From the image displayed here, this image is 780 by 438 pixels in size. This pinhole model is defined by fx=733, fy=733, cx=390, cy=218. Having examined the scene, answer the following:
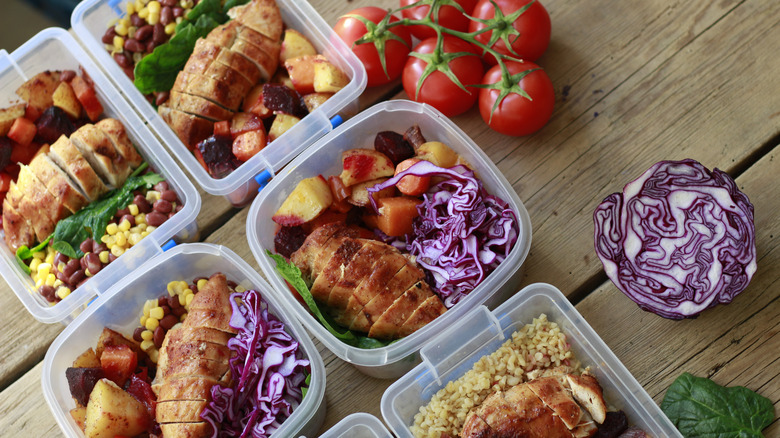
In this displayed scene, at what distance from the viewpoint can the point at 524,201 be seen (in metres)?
2.63

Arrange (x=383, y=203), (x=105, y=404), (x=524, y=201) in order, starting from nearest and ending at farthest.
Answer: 1. (x=105, y=404)
2. (x=383, y=203)
3. (x=524, y=201)

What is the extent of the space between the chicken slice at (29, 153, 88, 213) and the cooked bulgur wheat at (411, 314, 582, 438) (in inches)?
56.8

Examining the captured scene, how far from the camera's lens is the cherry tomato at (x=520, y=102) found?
251 cm

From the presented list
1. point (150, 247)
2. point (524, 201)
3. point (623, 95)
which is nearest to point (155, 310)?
point (150, 247)

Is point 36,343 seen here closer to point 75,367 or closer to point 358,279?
point 75,367

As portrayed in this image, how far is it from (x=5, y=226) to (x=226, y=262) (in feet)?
2.80

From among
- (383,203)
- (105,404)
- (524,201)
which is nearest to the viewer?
(105,404)

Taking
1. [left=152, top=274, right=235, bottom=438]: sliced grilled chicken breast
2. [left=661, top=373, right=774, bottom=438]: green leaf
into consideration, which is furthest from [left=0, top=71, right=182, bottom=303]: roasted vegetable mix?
[left=661, top=373, right=774, bottom=438]: green leaf

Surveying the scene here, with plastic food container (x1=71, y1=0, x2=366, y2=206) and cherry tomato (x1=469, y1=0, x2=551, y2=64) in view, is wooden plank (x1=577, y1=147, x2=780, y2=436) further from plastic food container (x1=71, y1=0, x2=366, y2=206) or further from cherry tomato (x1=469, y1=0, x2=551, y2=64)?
plastic food container (x1=71, y1=0, x2=366, y2=206)

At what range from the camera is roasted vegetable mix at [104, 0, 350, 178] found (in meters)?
2.64

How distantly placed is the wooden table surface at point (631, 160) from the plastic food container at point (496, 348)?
227mm

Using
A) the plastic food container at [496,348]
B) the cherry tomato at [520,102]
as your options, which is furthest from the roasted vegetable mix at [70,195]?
the cherry tomato at [520,102]

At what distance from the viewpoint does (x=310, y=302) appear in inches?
90.2

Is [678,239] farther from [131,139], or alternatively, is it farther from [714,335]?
[131,139]
